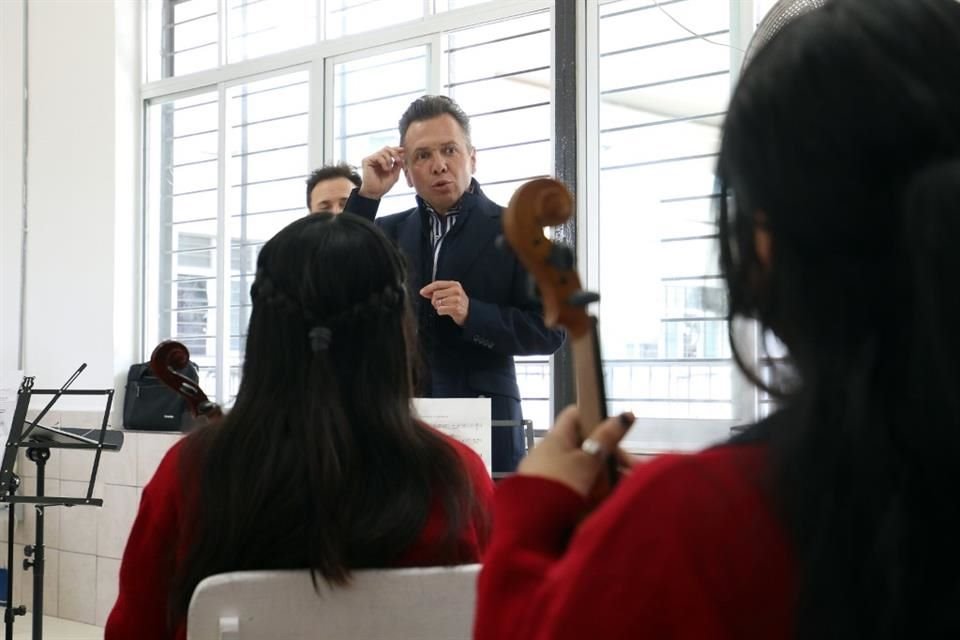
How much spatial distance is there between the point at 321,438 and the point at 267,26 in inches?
148

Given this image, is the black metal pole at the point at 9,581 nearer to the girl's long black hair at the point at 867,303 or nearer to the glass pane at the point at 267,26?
the glass pane at the point at 267,26

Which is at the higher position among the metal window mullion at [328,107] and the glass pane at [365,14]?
the glass pane at [365,14]

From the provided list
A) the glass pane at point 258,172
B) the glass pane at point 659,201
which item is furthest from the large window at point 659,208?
the glass pane at point 258,172

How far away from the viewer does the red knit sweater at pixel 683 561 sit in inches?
24.5

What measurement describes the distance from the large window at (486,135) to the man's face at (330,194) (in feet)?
2.43

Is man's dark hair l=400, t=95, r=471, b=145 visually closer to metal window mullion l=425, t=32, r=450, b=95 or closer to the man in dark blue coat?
the man in dark blue coat

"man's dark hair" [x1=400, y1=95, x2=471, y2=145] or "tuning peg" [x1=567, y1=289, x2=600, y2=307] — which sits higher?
"man's dark hair" [x1=400, y1=95, x2=471, y2=145]

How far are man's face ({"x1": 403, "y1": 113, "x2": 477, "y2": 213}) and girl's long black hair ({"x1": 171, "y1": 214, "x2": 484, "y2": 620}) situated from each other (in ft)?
4.07

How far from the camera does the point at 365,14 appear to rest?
4387mm

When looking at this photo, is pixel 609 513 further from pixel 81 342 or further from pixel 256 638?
pixel 81 342

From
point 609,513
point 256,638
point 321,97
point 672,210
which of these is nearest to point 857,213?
point 609,513

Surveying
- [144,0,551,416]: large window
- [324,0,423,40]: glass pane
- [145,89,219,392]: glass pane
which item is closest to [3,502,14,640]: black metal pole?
[144,0,551,416]: large window

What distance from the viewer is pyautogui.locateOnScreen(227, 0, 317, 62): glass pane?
15.0ft

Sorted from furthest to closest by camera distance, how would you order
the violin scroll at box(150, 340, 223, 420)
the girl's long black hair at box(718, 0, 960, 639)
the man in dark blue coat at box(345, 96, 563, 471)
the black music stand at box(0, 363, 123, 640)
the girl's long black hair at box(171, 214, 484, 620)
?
the black music stand at box(0, 363, 123, 640)
the man in dark blue coat at box(345, 96, 563, 471)
the violin scroll at box(150, 340, 223, 420)
the girl's long black hair at box(171, 214, 484, 620)
the girl's long black hair at box(718, 0, 960, 639)
